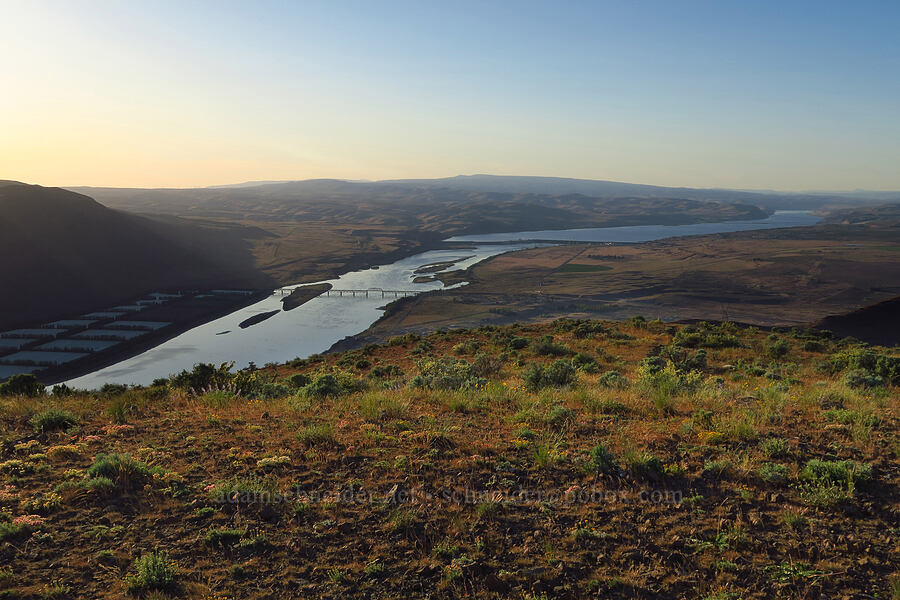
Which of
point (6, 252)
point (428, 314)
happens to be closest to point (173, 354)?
point (428, 314)

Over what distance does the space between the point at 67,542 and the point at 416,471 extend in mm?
4017

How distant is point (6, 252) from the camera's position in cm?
6938

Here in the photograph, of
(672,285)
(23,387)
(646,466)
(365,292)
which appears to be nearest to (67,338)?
(365,292)

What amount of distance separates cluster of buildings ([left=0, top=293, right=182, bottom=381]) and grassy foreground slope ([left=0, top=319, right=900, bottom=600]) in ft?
160

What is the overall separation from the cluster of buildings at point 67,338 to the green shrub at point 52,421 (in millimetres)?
46663

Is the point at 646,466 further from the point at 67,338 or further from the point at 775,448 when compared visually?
the point at 67,338

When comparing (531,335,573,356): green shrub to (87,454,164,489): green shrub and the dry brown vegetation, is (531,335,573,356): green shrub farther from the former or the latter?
the dry brown vegetation

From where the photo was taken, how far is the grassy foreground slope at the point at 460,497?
15.4ft

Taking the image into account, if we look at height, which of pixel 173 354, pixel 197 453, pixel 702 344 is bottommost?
pixel 173 354

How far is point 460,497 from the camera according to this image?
5.98m

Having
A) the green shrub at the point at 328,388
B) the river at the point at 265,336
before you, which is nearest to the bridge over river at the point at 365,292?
the river at the point at 265,336

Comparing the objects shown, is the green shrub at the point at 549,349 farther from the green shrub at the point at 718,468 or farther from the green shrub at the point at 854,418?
the green shrub at the point at 718,468

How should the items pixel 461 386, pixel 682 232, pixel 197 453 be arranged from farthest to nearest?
pixel 682 232, pixel 461 386, pixel 197 453

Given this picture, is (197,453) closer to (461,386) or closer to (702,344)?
(461,386)
